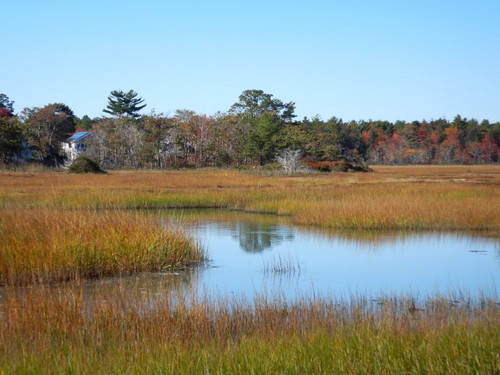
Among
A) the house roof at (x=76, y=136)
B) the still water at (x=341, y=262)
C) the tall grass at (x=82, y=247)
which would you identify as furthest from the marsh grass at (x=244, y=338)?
the house roof at (x=76, y=136)

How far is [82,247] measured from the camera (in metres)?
11.5

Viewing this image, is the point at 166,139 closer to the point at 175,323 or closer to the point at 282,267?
the point at 282,267

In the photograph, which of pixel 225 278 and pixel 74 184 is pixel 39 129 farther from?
pixel 225 278

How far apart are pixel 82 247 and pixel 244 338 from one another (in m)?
5.92

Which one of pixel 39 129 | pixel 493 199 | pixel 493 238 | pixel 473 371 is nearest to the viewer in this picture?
pixel 473 371

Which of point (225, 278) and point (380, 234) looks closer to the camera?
point (225, 278)

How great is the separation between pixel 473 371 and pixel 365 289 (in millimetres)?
5449

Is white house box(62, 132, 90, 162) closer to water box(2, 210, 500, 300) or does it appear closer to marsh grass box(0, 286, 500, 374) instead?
water box(2, 210, 500, 300)

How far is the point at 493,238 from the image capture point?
16.9m

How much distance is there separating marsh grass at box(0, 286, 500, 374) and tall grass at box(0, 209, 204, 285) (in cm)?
235

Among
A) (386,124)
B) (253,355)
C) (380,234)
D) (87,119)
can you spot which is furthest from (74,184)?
(386,124)

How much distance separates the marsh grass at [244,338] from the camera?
5598 mm

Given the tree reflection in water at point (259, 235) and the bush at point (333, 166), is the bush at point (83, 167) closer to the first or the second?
the bush at point (333, 166)

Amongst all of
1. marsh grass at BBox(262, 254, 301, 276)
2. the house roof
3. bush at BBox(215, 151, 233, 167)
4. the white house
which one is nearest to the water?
marsh grass at BBox(262, 254, 301, 276)
